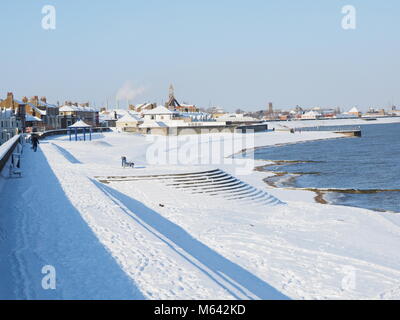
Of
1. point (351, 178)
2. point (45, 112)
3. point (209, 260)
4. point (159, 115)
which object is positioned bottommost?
point (351, 178)

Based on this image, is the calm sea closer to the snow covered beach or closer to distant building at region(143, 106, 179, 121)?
the snow covered beach

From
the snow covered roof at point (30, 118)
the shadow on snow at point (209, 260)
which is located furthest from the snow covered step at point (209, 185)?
the snow covered roof at point (30, 118)

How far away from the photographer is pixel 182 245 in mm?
16344

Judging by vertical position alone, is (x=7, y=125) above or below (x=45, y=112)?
below

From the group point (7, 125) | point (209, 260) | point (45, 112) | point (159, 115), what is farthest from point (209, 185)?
point (159, 115)

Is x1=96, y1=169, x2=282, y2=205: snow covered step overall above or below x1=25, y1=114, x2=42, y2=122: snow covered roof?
below

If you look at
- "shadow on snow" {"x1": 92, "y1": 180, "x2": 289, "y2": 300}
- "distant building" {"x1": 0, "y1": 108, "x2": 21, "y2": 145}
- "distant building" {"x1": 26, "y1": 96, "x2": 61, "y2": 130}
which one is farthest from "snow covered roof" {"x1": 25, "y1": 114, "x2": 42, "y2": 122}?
"shadow on snow" {"x1": 92, "y1": 180, "x2": 289, "y2": 300}

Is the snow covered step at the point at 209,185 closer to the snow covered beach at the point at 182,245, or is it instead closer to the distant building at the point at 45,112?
the snow covered beach at the point at 182,245

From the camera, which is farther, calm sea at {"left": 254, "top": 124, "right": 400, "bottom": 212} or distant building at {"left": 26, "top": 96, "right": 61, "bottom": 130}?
distant building at {"left": 26, "top": 96, "right": 61, "bottom": 130}

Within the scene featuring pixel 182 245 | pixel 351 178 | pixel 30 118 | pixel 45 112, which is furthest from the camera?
pixel 45 112

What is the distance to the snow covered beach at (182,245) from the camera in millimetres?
11129

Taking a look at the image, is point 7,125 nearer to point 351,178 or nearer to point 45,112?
point 45,112

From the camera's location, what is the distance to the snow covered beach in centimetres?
1113

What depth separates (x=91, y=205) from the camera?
1920cm
